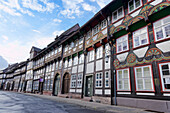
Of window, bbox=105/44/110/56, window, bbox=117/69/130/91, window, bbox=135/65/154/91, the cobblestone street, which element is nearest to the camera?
the cobblestone street

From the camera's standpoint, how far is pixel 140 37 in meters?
9.62

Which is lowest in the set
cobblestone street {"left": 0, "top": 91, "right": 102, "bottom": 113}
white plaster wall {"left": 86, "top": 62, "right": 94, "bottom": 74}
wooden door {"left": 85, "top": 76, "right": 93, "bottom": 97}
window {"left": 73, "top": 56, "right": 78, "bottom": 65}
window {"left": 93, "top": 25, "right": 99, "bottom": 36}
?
cobblestone street {"left": 0, "top": 91, "right": 102, "bottom": 113}

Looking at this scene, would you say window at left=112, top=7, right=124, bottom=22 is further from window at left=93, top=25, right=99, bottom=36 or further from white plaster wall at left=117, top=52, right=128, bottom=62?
white plaster wall at left=117, top=52, right=128, bottom=62

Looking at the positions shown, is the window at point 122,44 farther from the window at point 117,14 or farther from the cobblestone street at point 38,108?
the cobblestone street at point 38,108

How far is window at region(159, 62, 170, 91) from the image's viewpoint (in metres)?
7.36

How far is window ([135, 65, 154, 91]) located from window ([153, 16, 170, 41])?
88.3 inches

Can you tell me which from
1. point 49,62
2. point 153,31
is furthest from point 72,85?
point 153,31

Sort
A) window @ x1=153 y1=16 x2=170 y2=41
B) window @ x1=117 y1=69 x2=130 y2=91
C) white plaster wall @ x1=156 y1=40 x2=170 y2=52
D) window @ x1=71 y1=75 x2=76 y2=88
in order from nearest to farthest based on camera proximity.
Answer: white plaster wall @ x1=156 y1=40 x2=170 y2=52 < window @ x1=153 y1=16 x2=170 y2=41 < window @ x1=117 y1=69 x2=130 y2=91 < window @ x1=71 y1=75 x2=76 y2=88

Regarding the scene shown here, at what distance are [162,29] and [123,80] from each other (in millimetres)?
4908

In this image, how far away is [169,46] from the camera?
7.62m

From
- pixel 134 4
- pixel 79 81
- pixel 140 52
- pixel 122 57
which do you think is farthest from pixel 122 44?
pixel 79 81

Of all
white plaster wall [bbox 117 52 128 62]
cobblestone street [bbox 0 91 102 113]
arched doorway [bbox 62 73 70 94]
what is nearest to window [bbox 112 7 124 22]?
white plaster wall [bbox 117 52 128 62]

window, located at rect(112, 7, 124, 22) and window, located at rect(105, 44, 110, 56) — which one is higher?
window, located at rect(112, 7, 124, 22)

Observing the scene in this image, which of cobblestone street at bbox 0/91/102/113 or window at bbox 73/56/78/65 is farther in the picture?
window at bbox 73/56/78/65
